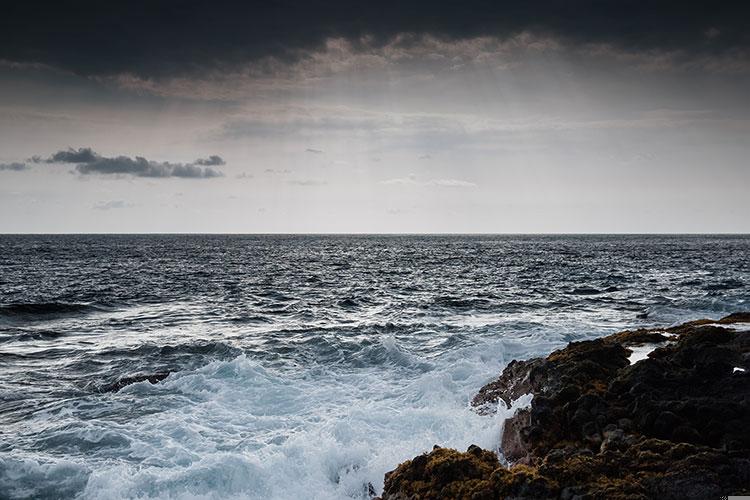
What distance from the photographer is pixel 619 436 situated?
295 inches

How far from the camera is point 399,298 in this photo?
35656 millimetres

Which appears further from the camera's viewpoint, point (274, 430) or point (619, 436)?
point (274, 430)

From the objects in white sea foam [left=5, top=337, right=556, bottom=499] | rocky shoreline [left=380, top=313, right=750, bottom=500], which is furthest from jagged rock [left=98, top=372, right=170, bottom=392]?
rocky shoreline [left=380, top=313, right=750, bottom=500]

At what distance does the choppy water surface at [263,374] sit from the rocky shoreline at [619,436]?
5.83ft

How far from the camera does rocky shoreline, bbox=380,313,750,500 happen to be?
6.04 m

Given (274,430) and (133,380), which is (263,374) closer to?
(133,380)

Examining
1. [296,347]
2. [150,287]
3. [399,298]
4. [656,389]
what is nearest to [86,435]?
[296,347]

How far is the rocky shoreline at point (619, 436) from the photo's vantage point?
6043mm

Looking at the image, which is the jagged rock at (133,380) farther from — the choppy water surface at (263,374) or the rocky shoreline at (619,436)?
the rocky shoreline at (619,436)

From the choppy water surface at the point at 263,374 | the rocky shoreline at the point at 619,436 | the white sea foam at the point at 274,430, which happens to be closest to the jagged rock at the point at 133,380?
the choppy water surface at the point at 263,374

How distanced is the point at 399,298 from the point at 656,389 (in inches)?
1073

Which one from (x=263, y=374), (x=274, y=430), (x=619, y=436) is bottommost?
(x=274, y=430)

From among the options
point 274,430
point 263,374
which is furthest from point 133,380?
point 274,430

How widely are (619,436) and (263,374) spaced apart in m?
11.6
